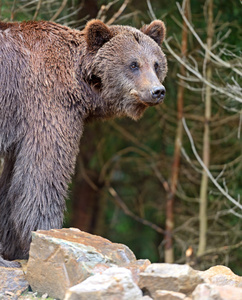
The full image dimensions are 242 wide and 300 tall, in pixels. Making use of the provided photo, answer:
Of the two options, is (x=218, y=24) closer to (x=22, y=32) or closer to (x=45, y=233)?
(x=22, y=32)

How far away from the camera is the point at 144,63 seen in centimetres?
665

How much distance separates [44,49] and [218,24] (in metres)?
5.85

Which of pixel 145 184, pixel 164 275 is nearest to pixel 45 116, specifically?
pixel 164 275

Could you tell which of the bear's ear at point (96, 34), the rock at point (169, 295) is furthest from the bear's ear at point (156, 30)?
the rock at point (169, 295)

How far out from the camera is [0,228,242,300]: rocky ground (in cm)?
433

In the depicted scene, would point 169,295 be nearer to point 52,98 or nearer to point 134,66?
point 52,98

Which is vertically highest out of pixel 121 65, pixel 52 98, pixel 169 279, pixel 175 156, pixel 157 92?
pixel 121 65

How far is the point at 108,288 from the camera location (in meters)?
4.31

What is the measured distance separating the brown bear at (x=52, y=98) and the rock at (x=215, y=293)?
229cm

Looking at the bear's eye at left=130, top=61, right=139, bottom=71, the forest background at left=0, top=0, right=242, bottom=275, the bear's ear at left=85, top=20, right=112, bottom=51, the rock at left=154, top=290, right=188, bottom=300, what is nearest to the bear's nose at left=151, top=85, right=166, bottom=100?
the bear's eye at left=130, top=61, right=139, bottom=71

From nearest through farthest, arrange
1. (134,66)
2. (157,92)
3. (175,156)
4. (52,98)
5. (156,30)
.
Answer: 1. (52,98)
2. (157,92)
3. (134,66)
4. (156,30)
5. (175,156)

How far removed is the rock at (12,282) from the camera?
535cm

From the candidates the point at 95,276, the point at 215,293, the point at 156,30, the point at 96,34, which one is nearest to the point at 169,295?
the point at 215,293

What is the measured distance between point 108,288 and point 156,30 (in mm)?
3997
